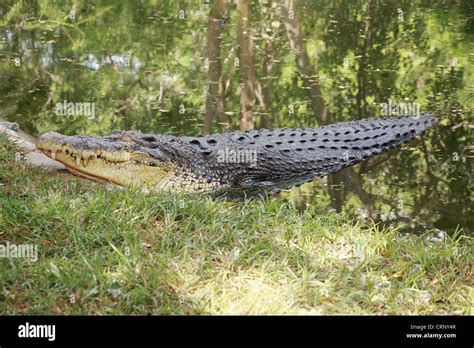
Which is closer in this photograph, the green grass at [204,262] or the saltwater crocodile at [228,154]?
the green grass at [204,262]

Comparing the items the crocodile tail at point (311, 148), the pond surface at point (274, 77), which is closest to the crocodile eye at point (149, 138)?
the crocodile tail at point (311, 148)

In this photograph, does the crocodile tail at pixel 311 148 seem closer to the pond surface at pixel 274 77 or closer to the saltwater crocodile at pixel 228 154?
the saltwater crocodile at pixel 228 154

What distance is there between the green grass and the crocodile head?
0.69 m

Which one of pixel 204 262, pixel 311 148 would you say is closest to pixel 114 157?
pixel 204 262

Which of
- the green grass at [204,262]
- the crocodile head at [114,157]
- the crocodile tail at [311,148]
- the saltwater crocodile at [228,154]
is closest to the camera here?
the green grass at [204,262]

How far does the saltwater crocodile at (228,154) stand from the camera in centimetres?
562

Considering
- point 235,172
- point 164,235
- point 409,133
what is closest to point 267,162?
point 235,172

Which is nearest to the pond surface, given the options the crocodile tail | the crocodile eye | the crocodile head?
the crocodile tail

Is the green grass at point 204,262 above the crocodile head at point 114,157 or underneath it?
underneath

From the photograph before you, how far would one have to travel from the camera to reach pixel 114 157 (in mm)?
5672

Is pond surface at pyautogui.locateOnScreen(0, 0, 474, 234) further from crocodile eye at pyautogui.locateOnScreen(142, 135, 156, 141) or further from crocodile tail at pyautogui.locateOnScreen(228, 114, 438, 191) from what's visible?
crocodile eye at pyautogui.locateOnScreen(142, 135, 156, 141)

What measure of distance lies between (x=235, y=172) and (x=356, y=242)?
2.30 meters

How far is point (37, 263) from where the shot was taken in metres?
3.74
